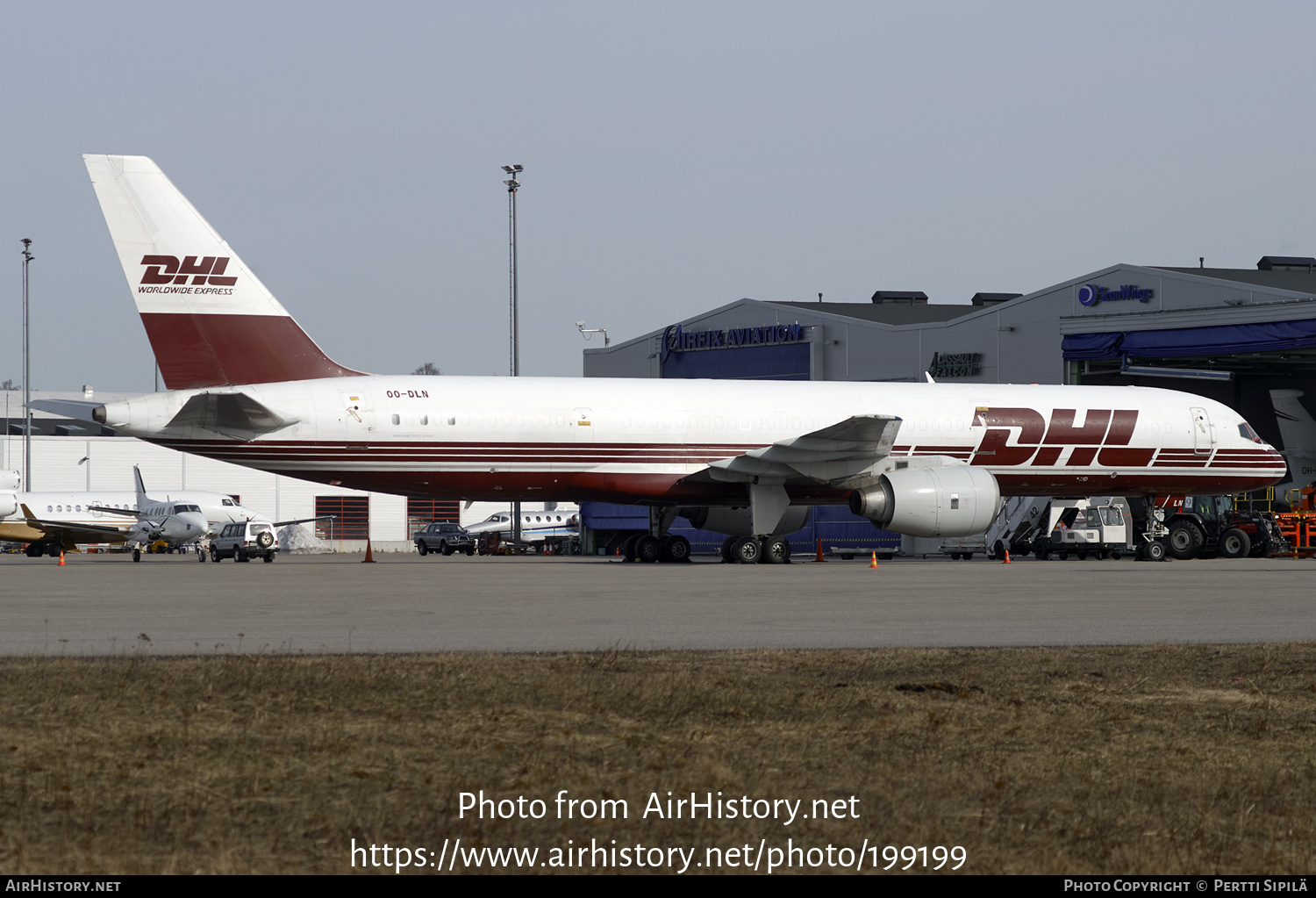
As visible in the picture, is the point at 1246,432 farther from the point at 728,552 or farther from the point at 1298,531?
the point at 728,552

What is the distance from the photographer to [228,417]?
90.3ft

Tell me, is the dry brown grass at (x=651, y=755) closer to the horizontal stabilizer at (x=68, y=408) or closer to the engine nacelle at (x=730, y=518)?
the horizontal stabilizer at (x=68, y=408)

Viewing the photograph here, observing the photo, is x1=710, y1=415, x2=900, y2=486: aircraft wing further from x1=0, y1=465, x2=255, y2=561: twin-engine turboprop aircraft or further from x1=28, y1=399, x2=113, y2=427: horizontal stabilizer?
x1=0, y1=465, x2=255, y2=561: twin-engine turboprop aircraft

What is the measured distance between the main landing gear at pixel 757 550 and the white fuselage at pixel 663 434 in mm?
1150

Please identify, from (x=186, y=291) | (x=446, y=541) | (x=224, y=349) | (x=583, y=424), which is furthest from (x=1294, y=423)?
(x=186, y=291)

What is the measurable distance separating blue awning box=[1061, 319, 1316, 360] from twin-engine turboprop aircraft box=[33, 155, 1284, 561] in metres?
9.21

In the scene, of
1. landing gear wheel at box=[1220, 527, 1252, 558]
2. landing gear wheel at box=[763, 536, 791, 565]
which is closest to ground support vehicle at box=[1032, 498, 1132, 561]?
landing gear wheel at box=[1220, 527, 1252, 558]

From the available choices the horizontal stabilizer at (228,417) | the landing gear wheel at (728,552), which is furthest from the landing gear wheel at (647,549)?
the horizontal stabilizer at (228,417)

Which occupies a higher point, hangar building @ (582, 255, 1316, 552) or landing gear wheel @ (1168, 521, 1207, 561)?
hangar building @ (582, 255, 1316, 552)

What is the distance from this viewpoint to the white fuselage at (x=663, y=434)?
28.6 m

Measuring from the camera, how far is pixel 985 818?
19.2ft

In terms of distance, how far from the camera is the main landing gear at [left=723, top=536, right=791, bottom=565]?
104ft
